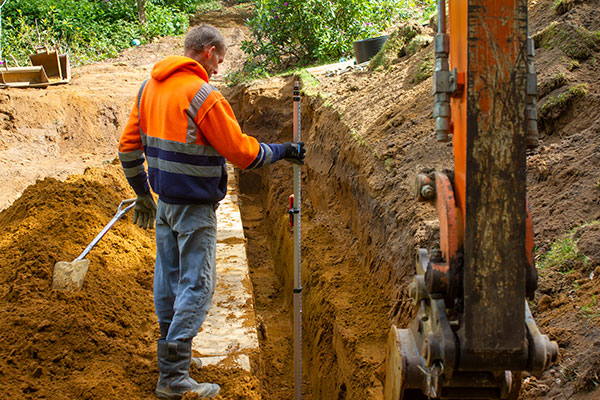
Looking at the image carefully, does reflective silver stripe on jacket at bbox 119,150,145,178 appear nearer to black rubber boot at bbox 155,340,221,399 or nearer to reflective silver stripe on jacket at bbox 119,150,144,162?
reflective silver stripe on jacket at bbox 119,150,144,162

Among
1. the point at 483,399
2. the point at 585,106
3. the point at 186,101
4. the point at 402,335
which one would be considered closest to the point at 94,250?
the point at 186,101

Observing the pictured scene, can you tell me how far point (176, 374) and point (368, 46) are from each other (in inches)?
283

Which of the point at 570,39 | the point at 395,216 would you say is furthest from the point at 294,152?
the point at 570,39

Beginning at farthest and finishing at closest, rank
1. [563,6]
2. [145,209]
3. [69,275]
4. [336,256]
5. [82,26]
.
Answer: [82,26], [336,256], [563,6], [69,275], [145,209]

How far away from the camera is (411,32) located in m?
8.32

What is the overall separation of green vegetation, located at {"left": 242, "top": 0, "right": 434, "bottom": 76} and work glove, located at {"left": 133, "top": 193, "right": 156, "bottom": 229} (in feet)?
26.8

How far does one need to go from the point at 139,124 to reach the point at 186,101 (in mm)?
550

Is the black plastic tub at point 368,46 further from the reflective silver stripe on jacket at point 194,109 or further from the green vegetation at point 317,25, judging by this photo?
the reflective silver stripe on jacket at point 194,109

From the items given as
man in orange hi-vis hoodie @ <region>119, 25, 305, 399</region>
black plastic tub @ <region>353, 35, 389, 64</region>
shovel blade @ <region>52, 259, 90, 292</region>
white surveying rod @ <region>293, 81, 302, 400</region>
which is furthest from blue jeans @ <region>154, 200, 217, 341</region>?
black plastic tub @ <region>353, 35, 389, 64</region>

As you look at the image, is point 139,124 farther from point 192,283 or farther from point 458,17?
point 458,17

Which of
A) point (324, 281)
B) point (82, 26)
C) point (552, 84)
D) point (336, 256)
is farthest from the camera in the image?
point (82, 26)

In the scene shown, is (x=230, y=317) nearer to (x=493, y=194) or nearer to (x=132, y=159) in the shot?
(x=132, y=159)

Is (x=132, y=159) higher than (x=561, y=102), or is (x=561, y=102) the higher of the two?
(x=561, y=102)

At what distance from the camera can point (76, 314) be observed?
13.8 feet
